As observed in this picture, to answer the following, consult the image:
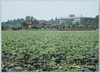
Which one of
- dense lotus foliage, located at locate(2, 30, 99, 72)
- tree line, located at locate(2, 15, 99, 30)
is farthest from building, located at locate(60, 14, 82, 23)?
dense lotus foliage, located at locate(2, 30, 99, 72)

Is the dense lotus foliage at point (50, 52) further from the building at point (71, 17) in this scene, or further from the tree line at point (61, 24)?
the building at point (71, 17)

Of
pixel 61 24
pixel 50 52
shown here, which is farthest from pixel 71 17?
pixel 50 52

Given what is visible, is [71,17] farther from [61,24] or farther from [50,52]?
[50,52]

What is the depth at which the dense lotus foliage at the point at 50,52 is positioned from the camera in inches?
118

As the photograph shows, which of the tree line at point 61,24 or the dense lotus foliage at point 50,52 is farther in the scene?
the tree line at point 61,24

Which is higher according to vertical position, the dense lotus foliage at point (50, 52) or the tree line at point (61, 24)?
the tree line at point (61, 24)

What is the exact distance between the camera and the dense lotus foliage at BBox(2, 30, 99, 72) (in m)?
3.01

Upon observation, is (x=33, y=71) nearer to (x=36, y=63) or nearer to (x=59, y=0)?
(x=36, y=63)

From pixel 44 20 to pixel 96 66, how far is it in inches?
52.5

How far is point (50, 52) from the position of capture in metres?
3.11

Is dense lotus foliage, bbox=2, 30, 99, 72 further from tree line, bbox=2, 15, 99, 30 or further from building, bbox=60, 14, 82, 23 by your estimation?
building, bbox=60, 14, 82, 23

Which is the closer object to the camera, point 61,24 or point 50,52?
point 50,52

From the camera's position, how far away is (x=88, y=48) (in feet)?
10.4

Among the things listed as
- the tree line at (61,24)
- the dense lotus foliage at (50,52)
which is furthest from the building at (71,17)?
the dense lotus foliage at (50,52)
